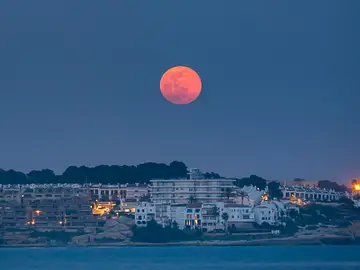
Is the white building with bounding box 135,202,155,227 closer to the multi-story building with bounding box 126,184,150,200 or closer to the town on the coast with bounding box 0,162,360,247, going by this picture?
the town on the coast with bounding box 0,162,360,247

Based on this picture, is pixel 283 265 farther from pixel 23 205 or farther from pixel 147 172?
pixel 147 172

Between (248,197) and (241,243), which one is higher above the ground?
(248,197)

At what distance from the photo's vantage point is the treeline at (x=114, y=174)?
86812 mm

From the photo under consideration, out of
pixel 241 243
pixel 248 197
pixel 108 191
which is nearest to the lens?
pixel 241 243

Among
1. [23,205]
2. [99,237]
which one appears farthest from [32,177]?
[99,237]

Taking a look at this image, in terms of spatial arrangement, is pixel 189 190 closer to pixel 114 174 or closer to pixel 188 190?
pixel 188 190

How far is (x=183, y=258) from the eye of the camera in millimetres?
58969

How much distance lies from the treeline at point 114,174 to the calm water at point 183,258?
753 inches

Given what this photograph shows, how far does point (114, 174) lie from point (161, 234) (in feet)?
59.7

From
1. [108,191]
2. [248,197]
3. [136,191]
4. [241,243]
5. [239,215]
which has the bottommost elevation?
[241,243]

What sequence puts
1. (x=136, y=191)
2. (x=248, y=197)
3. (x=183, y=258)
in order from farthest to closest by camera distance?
1. (x=136, y=191)
2. (x=248, y=197)
3. (x=183, y=258)

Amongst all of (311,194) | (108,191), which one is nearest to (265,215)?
(311,194)

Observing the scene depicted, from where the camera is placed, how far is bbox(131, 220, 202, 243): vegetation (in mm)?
69812

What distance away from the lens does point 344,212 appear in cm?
7669
